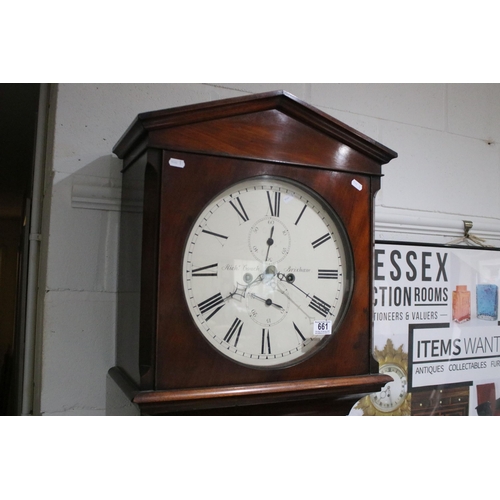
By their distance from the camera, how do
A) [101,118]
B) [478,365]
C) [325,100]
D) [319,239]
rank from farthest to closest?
[478,365] → [325,100] → [101,118] → [319,239]

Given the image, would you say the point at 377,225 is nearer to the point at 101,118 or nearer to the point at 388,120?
the point at 388,120

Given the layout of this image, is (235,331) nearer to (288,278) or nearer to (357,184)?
(288,278)

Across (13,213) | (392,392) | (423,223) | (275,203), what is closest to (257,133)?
(275,203)

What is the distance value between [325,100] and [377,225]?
349 millimetres

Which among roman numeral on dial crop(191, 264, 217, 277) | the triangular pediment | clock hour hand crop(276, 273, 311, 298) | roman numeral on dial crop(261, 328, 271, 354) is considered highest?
the triangular pediment

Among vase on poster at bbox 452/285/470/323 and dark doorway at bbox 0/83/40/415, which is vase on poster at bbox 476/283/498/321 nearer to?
vase on poster at bbox 452/285/470/323

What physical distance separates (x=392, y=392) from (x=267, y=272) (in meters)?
0.62

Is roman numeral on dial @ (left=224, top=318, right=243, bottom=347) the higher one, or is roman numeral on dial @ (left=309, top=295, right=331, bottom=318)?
roman numeral on dial @ (left=309, top=295, right=331, bottom=318)

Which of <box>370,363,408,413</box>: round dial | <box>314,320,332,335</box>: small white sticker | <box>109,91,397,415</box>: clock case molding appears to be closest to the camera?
<box>109,91,397,415</box>: clock case molding

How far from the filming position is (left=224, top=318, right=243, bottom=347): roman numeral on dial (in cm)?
78

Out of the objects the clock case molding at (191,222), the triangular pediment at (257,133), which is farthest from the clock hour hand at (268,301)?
the triangular pediment at (257,133)

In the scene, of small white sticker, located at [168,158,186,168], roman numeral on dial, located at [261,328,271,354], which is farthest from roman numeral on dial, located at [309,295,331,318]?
small white sticker, located at [168,158,186,168]

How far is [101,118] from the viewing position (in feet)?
3.20

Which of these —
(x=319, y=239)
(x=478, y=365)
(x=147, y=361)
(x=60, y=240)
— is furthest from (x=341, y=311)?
(x=478, y=365)
